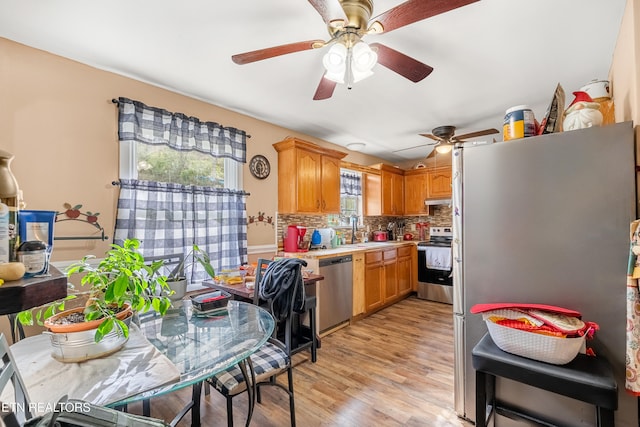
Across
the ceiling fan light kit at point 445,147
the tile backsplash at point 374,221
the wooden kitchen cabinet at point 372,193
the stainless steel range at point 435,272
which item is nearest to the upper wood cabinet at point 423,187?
the tile backsplash at point 374,221

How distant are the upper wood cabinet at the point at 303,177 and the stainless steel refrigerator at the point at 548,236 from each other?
6.52ft

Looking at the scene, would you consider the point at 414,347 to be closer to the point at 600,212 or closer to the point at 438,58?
the point at 600,212

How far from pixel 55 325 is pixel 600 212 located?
232 cm

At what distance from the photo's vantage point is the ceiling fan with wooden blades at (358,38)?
4.26 feet

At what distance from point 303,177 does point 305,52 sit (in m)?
1.63

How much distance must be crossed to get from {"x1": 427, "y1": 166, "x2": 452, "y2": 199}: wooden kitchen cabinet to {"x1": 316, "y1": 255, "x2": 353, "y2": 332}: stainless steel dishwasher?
8.43 feet

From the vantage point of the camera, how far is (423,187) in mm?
5383

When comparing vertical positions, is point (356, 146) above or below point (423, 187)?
above

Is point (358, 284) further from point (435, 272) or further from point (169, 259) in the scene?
point (169, 259)

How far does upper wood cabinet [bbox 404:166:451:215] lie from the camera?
202 inches

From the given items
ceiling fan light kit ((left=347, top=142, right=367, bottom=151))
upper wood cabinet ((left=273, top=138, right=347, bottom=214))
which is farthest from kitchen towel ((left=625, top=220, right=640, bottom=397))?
ceiling fan light kit ((left=347, top=142, right=367, bottom=151))

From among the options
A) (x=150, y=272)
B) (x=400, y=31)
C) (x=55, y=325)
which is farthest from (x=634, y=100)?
(x=55, y=325)

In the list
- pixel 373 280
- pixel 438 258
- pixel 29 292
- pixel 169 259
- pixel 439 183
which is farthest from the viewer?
pixel 439 183

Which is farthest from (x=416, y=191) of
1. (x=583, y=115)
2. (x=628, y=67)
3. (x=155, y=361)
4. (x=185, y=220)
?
(x=155, y=361)
